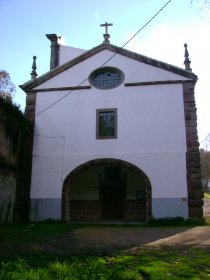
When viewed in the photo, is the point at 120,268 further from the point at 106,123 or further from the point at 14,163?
the point at 106,123

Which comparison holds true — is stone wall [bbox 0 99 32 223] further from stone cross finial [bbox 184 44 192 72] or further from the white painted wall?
→ stone cross finial [bbox 184 44 192 72]

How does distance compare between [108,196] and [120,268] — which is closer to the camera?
[120,268]

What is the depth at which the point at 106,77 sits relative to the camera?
57.1 ft

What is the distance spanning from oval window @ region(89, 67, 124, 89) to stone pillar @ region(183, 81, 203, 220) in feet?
A: 10.9

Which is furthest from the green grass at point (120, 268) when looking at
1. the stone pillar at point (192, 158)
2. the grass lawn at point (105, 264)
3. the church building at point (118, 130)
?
the church building at point (118, 130)

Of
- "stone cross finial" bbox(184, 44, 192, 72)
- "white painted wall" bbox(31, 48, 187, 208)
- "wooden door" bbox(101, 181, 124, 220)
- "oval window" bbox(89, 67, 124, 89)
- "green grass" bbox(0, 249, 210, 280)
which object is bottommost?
"green grass" bbox(0, 249, 210, 280)

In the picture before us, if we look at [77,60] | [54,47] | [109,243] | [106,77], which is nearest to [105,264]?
[109,243]

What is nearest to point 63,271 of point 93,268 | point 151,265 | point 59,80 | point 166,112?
point 93,268

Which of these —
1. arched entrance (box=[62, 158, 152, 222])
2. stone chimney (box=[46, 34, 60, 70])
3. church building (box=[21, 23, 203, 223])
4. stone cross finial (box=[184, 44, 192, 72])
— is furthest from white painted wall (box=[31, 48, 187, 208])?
stone chimney (box=[46, 34, 60, 70])

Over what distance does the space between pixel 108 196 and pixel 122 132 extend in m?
4.38

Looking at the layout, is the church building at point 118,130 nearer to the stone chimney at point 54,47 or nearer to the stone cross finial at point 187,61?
the stone cross finial at point 187,61

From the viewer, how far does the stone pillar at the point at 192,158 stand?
14688mm

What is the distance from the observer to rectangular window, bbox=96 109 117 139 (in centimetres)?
1626

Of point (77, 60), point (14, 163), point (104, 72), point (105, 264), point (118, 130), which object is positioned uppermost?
point (77, 60)
